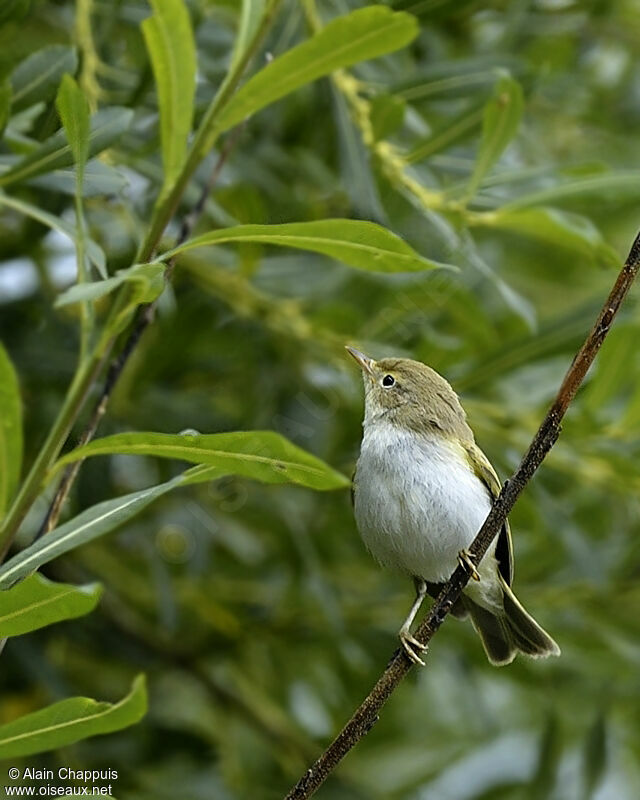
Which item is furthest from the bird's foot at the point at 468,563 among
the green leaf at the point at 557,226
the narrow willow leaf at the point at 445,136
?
the narrow willow leaf at the point at 445,136

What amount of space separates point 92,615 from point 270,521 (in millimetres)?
565

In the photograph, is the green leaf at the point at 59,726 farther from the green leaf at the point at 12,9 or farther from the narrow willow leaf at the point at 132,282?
the green leaf at the point at 12,9

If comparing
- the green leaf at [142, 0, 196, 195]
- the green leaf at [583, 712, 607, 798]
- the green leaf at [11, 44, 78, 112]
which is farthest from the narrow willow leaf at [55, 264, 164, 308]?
the green leaf at [583, 712, 607, 798]

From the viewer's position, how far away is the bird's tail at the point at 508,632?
2.44 m

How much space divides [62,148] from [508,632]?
4.43ft

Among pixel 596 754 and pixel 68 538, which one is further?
pixel 596 754

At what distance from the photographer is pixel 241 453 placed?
1.50m

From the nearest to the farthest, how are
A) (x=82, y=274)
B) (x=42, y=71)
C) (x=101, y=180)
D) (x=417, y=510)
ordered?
(x=82, y=274)
(x=101, y=180)
(x=42, y=71)
(x=417, y=510)

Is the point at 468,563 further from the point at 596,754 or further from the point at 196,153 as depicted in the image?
the point at 596,754

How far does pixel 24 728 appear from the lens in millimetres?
1589

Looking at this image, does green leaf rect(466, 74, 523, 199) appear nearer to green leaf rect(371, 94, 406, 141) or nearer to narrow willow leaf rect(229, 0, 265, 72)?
green leaf rect(371, 94, 406, 141)

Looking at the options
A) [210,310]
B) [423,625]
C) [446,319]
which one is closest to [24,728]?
[423,625]

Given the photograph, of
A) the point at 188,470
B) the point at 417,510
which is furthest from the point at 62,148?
the point at 417,510

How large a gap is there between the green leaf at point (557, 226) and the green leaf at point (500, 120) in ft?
0.38
